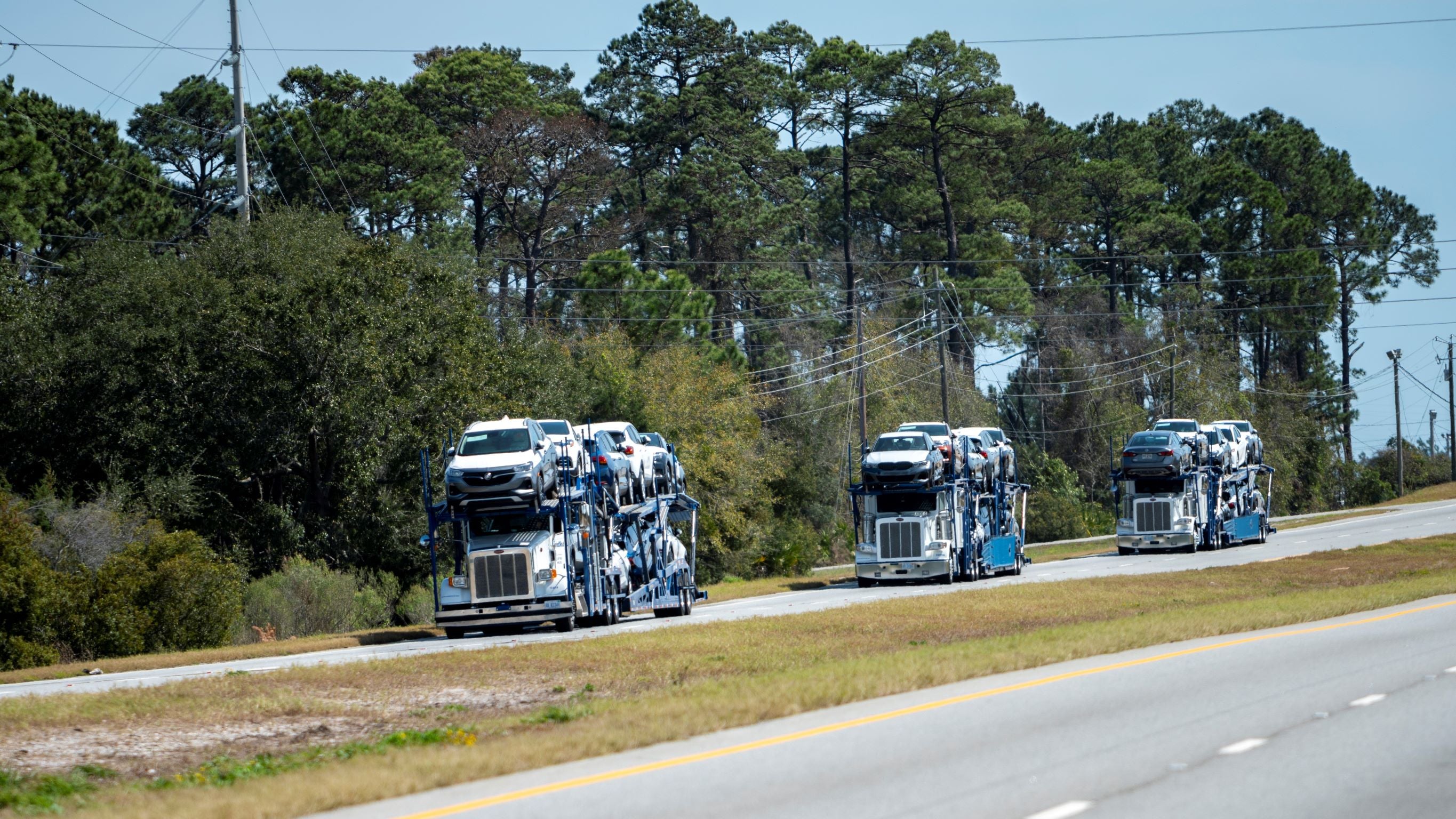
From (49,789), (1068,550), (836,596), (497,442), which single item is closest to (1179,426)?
(1068,550)

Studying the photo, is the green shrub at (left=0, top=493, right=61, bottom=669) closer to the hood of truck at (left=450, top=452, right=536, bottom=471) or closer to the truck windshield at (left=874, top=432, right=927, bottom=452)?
the hood of truck at (left=450, top=452, right=536, bottom=471)

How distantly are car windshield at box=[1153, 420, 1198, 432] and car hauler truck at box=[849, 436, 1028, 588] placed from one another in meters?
14.1

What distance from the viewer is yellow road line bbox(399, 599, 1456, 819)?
10.0 metres

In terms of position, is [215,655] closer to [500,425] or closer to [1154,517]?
[500,425]

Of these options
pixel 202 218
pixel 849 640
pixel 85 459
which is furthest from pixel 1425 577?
pixel 202 218

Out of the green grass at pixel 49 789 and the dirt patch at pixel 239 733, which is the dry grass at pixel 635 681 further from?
the green grass at pixel 49 789

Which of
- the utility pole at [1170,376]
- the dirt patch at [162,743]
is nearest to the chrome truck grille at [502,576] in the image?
the dirt patch at [162,743]

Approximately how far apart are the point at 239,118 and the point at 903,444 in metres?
21.6

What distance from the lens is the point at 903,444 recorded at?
41.1 m

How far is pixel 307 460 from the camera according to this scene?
42375 mm

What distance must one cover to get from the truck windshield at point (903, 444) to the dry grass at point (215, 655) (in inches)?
607

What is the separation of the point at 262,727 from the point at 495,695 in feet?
10.4

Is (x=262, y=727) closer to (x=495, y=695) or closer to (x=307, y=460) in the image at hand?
(x=495, y=695)

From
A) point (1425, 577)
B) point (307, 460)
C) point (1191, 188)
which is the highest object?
point (1191, 188)
